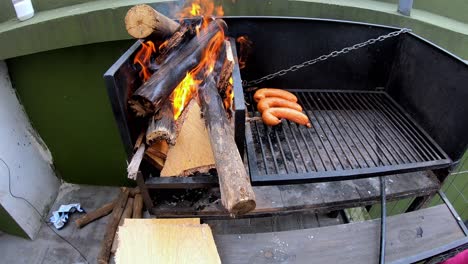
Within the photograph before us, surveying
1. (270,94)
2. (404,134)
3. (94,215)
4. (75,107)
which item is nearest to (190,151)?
(270,94)

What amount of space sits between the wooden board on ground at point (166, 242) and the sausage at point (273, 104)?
1242mm

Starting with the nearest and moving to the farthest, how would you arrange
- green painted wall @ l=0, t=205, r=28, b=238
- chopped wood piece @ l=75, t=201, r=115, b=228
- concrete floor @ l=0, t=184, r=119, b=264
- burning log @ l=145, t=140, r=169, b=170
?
burning log @ l=145, t=140, r=169, b=170, green painted wall @ l=0, t=205, r=28, b=238, concrete floor @ l=0, t=184, r=119, b=264, chopped wood piece @ l=75, t=201, r=115, b=228

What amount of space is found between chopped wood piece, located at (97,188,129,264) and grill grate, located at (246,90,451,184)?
2.35 metres

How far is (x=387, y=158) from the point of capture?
2.56 meters

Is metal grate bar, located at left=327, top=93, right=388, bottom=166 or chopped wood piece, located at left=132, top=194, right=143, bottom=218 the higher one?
metal grate bar, located at left=327, top=93, right=388, bottom=166

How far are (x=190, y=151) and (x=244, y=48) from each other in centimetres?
146

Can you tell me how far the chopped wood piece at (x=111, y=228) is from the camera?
3521 mm

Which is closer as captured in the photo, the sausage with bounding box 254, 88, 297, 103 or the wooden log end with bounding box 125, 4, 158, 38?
the wooden log end with bounding box 125, 4, 158, 38

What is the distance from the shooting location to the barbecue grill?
218 centimetres

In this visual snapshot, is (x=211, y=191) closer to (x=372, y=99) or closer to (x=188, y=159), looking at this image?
(x=188, y=159)

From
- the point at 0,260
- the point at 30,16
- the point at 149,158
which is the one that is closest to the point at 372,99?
the point at 149,158

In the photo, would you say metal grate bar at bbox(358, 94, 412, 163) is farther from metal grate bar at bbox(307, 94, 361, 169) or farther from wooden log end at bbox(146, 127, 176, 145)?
wooden log end at bbox(146, 127, 176, 145)

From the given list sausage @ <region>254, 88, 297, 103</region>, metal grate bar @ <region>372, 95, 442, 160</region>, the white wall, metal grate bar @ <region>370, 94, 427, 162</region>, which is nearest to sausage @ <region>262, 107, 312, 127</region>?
sausage @ <region>254, 88, 297, 103</region>

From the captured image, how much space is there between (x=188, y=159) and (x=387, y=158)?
1705 mm
